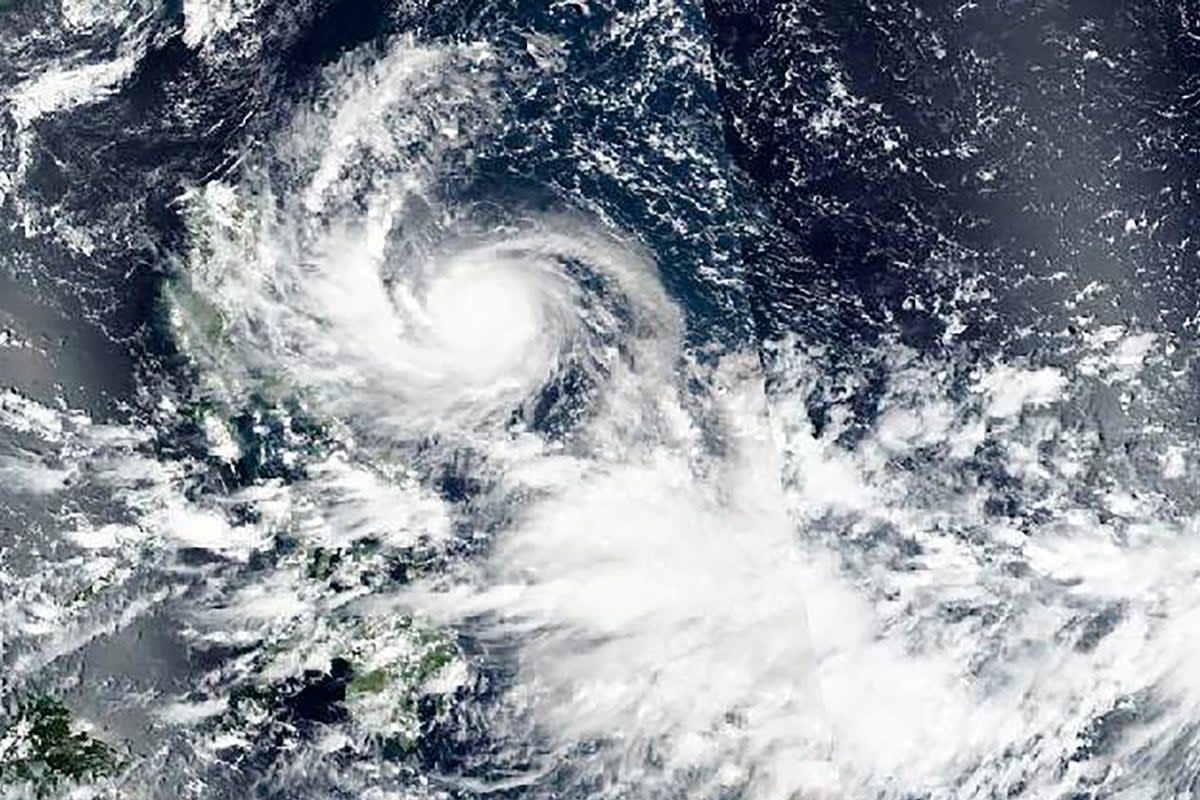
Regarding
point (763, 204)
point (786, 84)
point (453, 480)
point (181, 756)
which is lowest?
point (181, 756)

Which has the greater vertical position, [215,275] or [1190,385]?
[1190,385]

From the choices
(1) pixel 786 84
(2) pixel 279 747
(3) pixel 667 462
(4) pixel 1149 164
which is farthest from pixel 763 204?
(2) pixel 279 747

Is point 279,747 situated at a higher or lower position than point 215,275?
lower

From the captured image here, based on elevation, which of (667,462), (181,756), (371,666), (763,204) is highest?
(763,204)

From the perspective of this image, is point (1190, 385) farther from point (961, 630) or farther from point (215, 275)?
point (215, 275)

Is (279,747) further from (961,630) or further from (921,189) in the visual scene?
(921,189)

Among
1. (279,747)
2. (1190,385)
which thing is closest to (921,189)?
(1190,385)
